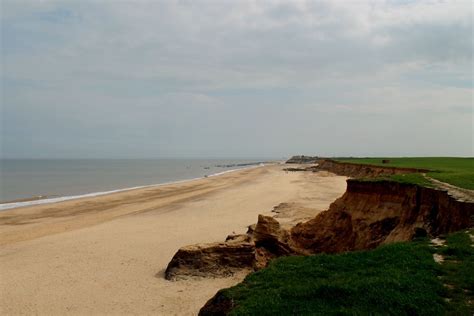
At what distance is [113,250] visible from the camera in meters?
19.5

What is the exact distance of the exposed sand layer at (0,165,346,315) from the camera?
12.9 m

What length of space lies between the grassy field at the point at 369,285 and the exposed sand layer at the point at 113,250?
13.9 feet

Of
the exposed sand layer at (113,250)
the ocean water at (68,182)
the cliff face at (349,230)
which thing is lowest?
the ocean water at (68,182)

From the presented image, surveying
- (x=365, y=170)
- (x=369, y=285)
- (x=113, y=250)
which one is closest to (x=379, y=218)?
(x=369, y=285)

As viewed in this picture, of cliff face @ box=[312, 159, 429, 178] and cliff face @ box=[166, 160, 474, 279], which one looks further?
cliff face @ box=[312, 159, 429, 178]

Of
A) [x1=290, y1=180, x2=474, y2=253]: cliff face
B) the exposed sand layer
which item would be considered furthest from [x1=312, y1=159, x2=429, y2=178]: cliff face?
[x1=290, y1=180, x2=474, y2=253]: cliff face

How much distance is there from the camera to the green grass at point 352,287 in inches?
279

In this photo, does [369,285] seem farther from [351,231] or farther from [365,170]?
[365,170]

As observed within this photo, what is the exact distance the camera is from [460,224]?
11781 millimetres

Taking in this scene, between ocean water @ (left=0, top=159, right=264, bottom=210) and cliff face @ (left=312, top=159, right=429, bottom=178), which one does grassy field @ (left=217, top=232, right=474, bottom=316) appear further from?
ocean water @ (left=0, top=159, right=264, bottom=210)

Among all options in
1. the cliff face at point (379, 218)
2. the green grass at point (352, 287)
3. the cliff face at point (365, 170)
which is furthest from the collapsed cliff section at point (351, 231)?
the cliff face at point (365, 170)

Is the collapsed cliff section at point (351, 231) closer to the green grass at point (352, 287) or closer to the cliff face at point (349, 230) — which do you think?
the cliff face at point (349, 230)

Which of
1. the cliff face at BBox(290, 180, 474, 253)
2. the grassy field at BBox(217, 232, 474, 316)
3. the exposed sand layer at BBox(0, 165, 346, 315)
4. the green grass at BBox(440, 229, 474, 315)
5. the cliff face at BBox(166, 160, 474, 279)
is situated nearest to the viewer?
the green grass at BBox(440, 229, 474, 315)

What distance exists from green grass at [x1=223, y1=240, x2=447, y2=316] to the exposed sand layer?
13.5 feet
